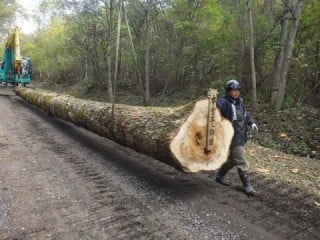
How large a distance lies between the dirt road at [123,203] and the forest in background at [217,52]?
5.25ft

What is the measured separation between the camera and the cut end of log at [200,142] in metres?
5.26

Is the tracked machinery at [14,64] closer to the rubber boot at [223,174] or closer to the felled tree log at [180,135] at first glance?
the felled tree log at [180,135]

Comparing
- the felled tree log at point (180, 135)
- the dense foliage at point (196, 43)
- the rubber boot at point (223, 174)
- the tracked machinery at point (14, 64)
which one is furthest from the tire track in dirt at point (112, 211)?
the tracked machinery at point (14, 64)

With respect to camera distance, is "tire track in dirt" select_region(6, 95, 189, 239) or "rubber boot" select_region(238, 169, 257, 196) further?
"rubber boot" select_region(238, 169, 257, 196)

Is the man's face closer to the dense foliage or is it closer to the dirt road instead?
the dirt road

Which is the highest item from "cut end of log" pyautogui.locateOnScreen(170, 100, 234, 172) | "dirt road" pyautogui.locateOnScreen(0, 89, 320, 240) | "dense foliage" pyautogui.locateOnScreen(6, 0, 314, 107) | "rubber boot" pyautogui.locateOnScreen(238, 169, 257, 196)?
Result: "dense foliage" pyautogui.locateOnScreen(6, 0, 314, 107)

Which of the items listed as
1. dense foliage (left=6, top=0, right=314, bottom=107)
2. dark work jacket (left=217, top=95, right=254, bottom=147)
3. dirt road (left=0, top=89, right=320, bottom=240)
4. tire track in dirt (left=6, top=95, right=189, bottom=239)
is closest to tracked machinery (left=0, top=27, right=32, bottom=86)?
dense foliage (left=6, top=0, right=314, bottom=107)

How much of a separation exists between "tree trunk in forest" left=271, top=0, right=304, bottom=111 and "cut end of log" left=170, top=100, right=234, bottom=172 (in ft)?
21.0

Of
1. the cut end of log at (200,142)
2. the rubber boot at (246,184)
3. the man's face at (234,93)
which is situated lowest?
the rubber boot at (246,184)

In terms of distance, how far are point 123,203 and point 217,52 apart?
1147cm

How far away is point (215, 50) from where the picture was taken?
1534 cm

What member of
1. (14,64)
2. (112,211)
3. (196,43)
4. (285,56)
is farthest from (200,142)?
(14,64)

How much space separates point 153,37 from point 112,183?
44.0 feet

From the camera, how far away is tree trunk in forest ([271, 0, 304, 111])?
35.9ft
